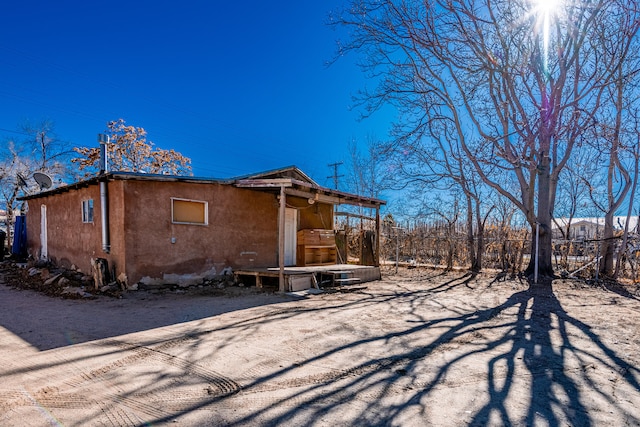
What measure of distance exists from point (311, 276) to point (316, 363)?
17.5ft

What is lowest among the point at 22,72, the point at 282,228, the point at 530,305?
the point at 530,305

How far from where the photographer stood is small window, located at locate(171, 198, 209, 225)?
28.2ft

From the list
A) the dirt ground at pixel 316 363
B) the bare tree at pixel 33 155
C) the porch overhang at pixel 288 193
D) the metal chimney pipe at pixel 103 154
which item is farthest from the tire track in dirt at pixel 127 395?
the bare tree at pixel 33 155

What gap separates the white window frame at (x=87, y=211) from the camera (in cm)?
939

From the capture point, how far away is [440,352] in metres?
4.11

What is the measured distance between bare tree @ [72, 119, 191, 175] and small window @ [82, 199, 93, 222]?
39.9 ft

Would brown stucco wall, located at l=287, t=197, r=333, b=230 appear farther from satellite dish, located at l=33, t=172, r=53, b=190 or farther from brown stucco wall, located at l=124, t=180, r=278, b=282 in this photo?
satellite dish, located at l=33, t=172, r=53, b=190

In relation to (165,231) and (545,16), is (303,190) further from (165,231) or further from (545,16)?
(545,16)

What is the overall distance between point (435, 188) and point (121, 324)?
11.8m

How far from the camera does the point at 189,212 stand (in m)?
8.79

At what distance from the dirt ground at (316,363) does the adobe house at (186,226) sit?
1.52 m

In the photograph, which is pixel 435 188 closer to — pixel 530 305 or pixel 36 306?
pixel 530 305

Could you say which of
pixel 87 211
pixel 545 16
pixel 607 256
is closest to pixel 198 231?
pixel 87 211

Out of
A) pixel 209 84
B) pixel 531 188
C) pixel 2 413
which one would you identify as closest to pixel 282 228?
pixel 2 413
